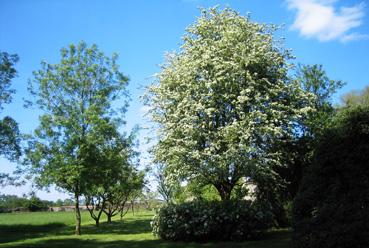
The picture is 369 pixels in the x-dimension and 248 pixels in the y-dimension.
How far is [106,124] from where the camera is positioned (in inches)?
1037

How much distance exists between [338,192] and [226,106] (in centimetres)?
1224

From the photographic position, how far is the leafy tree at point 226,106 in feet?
69.0

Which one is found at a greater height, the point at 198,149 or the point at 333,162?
the point at 198,149

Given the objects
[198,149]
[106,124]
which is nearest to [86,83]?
[106,124]

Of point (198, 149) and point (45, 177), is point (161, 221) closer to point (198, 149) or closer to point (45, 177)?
point (198, 149)

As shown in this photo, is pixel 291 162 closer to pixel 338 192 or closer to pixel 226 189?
pixel 226 189

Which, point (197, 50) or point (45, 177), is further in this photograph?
point (45, 177)

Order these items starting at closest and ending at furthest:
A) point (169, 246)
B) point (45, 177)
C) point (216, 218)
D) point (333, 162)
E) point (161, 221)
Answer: point (333, 162) < point (169, 246) < point (216, 218) < point (161, 221) < point (45, 177)

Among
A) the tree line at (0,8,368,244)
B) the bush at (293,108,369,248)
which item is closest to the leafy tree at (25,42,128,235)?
the tree line at (0,8,368,244)

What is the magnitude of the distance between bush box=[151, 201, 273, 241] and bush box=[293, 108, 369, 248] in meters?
7.42

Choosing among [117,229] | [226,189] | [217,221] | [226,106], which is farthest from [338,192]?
[117,229]

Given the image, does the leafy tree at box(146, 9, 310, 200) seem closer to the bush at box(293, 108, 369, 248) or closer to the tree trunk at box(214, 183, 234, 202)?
the tree trunk at box(214, 183, 234, 202)

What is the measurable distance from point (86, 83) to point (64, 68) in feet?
5.94

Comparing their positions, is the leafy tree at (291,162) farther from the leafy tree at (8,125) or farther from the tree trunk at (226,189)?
the leafy tree at (8,125)
